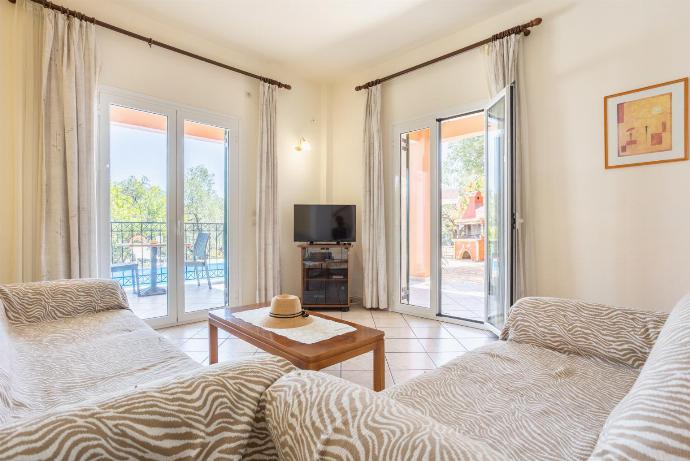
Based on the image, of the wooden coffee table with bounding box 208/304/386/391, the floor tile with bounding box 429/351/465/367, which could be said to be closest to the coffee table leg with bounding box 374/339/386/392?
the wooden coffee table with bounding box 208/304/386/391

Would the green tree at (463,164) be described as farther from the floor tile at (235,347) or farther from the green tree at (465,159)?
the floor tile at (235,347)

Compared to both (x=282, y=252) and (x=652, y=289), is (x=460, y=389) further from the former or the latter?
(x=282, y=252)

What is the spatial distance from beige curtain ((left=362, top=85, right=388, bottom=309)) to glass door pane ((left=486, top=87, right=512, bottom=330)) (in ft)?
4.09

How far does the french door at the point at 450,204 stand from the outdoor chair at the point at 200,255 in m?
2.18

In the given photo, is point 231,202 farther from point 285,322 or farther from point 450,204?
point 450,204

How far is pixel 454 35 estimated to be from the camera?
352 centimetres

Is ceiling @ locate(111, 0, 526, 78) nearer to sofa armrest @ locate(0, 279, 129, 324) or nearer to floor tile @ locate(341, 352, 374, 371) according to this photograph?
sofa armrest @ locate(0, 279, 129, 324)

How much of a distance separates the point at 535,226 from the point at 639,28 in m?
1.57

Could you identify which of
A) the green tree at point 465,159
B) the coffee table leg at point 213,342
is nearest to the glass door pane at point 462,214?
the green tree at point 465,159

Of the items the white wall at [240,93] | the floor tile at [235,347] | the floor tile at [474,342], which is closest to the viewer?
the floor tile at [235,347]

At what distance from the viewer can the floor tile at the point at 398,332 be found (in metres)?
3.22

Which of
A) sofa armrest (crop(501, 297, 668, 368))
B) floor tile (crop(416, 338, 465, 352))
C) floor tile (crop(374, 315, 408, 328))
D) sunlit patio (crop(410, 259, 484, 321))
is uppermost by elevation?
sofa armrest (crop(501, 297, 668, 368))

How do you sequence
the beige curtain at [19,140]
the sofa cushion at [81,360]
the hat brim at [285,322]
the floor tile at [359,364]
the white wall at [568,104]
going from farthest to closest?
the beige curtain at [19,140] < the floor tile at [359,364] < the white wall at [568,104] < the hat brim at [285,322] < the sofa cushion at [81,360]

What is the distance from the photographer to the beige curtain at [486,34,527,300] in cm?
289
